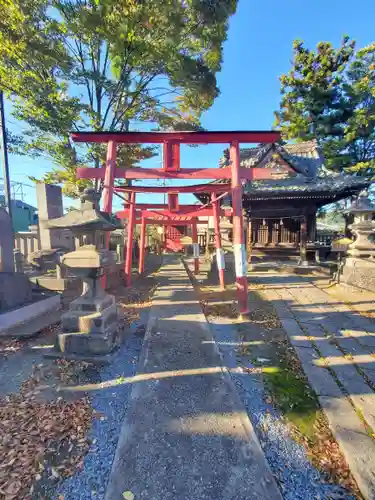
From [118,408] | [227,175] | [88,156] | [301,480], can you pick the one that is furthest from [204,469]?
[88,156]

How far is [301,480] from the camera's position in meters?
1.87

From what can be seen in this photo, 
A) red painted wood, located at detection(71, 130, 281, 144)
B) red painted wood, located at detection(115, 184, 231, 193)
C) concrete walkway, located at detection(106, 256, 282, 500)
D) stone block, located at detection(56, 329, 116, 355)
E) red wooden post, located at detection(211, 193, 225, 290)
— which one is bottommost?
concrete walkway, located at detection(106, 256, 282, 500)

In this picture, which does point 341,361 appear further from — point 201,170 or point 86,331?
point 201,170

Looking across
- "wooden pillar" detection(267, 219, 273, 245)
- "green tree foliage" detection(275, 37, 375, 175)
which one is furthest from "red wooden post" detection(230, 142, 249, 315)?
"green tree foliage" detection(275, 37, 375, 175)

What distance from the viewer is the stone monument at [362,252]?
7379mm

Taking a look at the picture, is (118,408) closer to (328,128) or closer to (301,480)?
(301,480)

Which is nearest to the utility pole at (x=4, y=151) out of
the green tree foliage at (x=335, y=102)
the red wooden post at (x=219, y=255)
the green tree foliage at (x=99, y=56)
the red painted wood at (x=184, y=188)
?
the green tree foliage at (x=99, y=56)

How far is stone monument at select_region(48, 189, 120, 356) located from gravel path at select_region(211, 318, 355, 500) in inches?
83.2

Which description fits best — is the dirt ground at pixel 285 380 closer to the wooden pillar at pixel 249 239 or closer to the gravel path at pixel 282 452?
the gravel path at pixel 282 452

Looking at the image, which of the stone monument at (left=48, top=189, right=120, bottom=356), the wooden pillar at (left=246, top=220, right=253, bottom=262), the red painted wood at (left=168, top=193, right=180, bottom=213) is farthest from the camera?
the wooden pillar at (left=246, top=220, right=253, bottom=262)

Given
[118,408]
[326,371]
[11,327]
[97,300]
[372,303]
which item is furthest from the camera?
[372,303]

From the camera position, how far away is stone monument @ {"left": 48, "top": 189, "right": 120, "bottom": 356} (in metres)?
3.59

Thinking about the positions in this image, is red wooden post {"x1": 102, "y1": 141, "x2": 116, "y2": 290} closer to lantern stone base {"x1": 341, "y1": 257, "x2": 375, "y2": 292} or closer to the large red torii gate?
the large red torii gate

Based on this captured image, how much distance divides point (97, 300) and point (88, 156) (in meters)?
8.26
